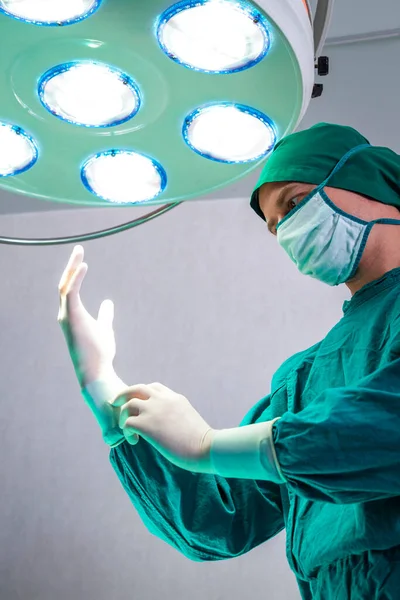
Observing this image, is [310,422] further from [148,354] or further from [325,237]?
[148,354]

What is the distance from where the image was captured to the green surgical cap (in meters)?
1.46

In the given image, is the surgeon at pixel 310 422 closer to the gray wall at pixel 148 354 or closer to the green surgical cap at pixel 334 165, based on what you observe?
the green surgical cap at pixel 334 165

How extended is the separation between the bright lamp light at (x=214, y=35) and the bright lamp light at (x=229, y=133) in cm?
8

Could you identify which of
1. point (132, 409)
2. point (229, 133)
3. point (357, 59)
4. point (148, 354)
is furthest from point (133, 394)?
point (148, 354)

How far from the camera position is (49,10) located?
97cm

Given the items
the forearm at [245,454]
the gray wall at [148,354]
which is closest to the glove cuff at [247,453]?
the forearm at [245,454]

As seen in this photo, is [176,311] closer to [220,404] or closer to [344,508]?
[220,404]

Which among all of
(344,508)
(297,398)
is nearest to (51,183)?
(297,398)

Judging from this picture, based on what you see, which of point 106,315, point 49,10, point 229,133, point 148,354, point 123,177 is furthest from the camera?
point 148,354

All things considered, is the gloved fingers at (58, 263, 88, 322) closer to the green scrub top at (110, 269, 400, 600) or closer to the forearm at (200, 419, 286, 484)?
the green scrub top at (110, 269, 400, 600)

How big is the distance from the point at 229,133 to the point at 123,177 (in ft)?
0.70

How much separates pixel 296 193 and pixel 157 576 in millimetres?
1829

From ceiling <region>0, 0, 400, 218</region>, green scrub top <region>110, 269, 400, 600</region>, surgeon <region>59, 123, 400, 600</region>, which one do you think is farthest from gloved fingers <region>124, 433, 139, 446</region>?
ceiling <region>0, 0, 400, 218</region>

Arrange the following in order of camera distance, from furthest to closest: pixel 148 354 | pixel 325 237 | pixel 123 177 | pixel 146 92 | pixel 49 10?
1. pixel 148 354
2. pixel 325 237
3. pixel 123 177
4. pixel 146 92
5. pixel 49 10
